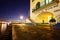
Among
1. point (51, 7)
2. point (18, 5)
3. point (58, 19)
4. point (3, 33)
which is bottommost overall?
point (3, 33)

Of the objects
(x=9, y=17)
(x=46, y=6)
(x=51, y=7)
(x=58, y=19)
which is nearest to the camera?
(x=58, y=19)

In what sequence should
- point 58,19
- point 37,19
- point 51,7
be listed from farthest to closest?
point 37,19, point 51,7, point 58,19

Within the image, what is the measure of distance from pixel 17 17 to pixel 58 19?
15.4 feet

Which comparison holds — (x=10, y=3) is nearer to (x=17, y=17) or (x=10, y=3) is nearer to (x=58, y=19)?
(x=17, y=17)

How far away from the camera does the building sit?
5.89m

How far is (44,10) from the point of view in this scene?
712 cm

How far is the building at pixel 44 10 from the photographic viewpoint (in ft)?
19.3

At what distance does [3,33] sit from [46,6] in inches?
154

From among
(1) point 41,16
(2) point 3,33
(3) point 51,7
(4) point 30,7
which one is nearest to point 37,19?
(1) point 41,16

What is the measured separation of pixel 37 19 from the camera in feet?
26.8

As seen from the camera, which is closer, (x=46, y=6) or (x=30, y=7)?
(x=46, y=6)

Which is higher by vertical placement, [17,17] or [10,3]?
[10,3]

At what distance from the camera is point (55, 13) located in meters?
6.03

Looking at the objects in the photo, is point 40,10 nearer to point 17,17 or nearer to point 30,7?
point 30,7
